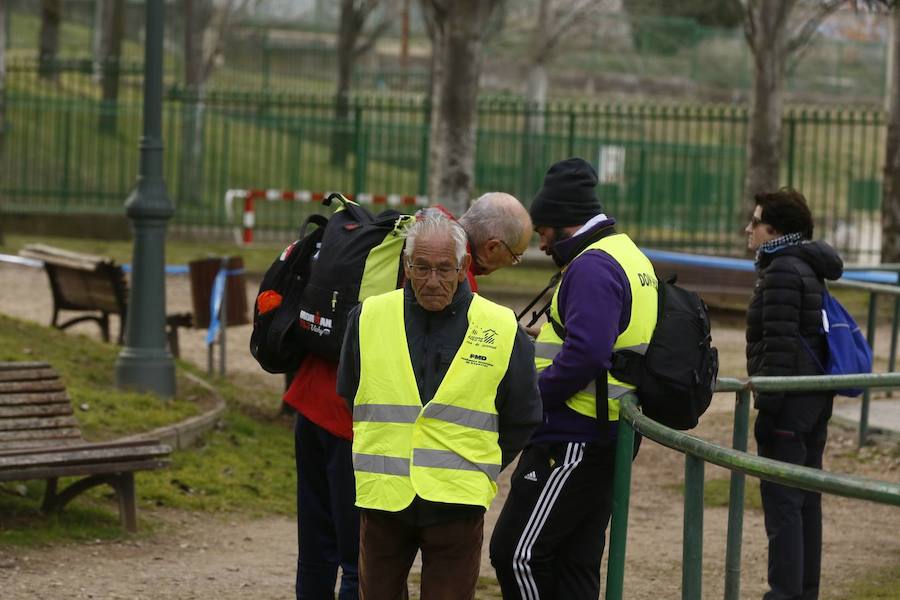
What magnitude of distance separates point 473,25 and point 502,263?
1210cm

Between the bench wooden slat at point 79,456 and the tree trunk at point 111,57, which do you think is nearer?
the bench wooden slat at point 79,456

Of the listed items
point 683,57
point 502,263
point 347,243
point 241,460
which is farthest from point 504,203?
point 683,57

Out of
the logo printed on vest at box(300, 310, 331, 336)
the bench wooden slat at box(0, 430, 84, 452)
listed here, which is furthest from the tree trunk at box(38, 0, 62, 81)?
the logo printed on vest at box(300, 310, 331, 336)

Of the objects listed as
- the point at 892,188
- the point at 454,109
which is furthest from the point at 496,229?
the point at 892,188

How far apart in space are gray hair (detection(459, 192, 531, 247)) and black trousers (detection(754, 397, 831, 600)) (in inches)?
65.2

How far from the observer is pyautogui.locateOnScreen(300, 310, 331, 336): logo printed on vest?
4.95 meters

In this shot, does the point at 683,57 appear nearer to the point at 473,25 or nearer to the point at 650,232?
the point at 650,232

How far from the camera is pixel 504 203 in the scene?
4723 mm

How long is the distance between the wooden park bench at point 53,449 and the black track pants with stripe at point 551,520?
285 centimetres

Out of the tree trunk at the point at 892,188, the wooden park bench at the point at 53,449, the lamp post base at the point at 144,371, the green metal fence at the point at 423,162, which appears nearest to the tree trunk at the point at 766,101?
the green metal fence at the point at 423,162

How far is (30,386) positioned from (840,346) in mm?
3917

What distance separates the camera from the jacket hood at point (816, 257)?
5957mm

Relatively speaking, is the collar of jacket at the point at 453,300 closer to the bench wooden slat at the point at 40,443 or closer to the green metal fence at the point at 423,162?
the bench wooden slat at the point at 40,443

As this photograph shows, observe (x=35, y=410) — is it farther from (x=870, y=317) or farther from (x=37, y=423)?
(x=870, y=317)
